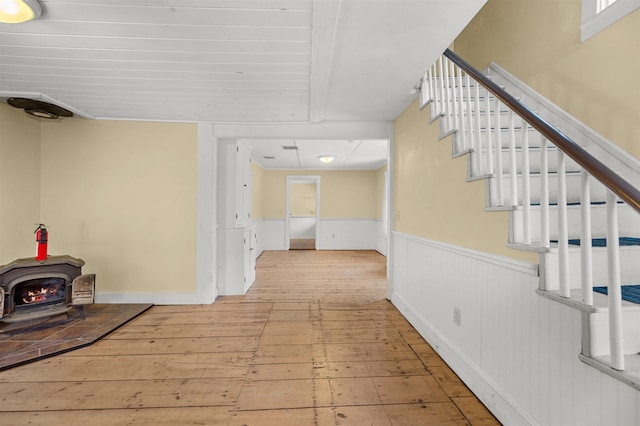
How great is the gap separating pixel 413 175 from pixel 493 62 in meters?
1.26

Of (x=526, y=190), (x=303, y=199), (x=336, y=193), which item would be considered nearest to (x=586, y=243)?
(x=526, y=190)

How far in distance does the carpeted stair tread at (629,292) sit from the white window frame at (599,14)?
1365 millimetres

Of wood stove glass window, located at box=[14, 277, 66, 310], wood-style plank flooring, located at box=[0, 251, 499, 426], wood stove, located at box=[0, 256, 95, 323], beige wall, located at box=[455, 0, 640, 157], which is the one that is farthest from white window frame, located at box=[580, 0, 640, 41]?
wood stove glass window, located at box=[14, 277, 66, 310]

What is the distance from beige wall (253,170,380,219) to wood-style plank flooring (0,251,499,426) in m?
5.21

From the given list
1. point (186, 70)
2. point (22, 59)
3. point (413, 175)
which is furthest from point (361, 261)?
point (22, 59)

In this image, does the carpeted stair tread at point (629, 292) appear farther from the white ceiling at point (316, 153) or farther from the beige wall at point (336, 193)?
the beige wall at point (336, 193)

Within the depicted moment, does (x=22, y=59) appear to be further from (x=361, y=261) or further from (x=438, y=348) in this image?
(x=361, y=261)

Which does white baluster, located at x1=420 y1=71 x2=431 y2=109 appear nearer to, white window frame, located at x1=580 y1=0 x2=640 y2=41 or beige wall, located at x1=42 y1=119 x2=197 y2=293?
white window frame, located at x1=580 y1=0 x2=640 y2=41

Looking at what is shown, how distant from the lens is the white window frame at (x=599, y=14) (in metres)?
1.47

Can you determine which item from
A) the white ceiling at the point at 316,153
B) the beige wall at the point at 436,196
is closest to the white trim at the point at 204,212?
the white ceiling at the point at 316,153

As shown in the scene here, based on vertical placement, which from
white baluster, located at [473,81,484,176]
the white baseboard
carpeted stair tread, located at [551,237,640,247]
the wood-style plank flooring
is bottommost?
the wood-style plank flooring

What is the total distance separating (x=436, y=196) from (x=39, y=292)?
3.94m

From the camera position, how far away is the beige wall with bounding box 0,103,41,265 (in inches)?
120

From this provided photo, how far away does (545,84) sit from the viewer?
2.05 metres
